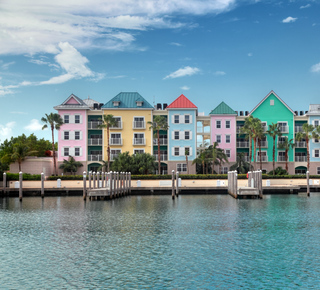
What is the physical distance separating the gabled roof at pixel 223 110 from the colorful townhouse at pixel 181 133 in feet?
13.2

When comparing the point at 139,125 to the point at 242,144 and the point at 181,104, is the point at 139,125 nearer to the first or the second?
the point at 181,104

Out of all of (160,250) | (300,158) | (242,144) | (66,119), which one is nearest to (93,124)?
(66,119)

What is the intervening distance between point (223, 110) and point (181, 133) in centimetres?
884

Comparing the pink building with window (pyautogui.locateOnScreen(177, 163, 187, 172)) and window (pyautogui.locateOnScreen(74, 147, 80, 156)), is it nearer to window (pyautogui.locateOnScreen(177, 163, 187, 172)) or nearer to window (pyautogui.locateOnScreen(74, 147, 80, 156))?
window (pyautogui.locateOnScreen(177, 163, 187, 172))

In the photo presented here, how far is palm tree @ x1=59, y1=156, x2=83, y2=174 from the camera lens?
7538cm

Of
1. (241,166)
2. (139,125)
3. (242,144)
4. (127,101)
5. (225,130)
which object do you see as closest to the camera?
(241,166)

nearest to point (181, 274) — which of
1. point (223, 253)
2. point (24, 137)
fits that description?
point (223, 253)

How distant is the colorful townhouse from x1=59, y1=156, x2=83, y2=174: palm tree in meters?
15.6

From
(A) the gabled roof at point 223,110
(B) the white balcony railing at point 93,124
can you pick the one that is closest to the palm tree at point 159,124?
(B) the white balcony railing at point 93,124

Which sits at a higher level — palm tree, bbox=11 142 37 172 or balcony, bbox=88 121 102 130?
balcony, bbox=88 121 102 130

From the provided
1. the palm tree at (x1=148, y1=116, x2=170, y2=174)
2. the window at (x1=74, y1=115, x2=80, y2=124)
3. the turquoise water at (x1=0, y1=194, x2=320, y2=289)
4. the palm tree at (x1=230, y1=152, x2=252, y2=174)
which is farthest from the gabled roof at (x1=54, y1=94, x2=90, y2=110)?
the turquoise water at (x1=0, y1=194, x2=320, y2=289)

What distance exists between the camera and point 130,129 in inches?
3086

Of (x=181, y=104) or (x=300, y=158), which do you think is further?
(x=300, y=158)

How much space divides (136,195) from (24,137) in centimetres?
5313
